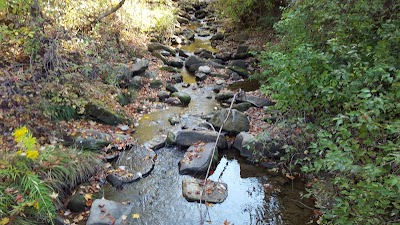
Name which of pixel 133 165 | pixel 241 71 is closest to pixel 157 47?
pixel 241 71

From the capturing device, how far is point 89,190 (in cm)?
561

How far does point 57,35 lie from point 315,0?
218 inches

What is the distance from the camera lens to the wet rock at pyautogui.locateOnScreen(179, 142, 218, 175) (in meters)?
6.32

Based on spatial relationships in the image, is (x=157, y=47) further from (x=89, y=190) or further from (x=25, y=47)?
(x=89, y=190)

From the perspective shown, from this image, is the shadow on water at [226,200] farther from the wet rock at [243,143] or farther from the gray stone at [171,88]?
the gray stone at [171,88]

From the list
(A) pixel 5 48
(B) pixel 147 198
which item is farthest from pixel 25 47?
(B) pixel 147 198

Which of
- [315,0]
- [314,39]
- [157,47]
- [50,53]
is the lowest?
[157,47]

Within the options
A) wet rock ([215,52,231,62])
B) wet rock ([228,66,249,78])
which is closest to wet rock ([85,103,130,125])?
wet rock ([228,66,249,78])

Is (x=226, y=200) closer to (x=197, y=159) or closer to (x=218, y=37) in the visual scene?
(x=197, y=159)

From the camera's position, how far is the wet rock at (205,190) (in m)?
5.60

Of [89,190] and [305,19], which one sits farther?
[305,19]

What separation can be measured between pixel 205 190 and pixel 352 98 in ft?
9.80

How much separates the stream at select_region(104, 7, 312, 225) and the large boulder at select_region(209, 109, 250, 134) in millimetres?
633

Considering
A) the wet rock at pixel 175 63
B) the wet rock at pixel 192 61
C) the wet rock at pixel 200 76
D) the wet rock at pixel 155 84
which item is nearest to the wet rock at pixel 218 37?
the wet rock at pixel 192 61
